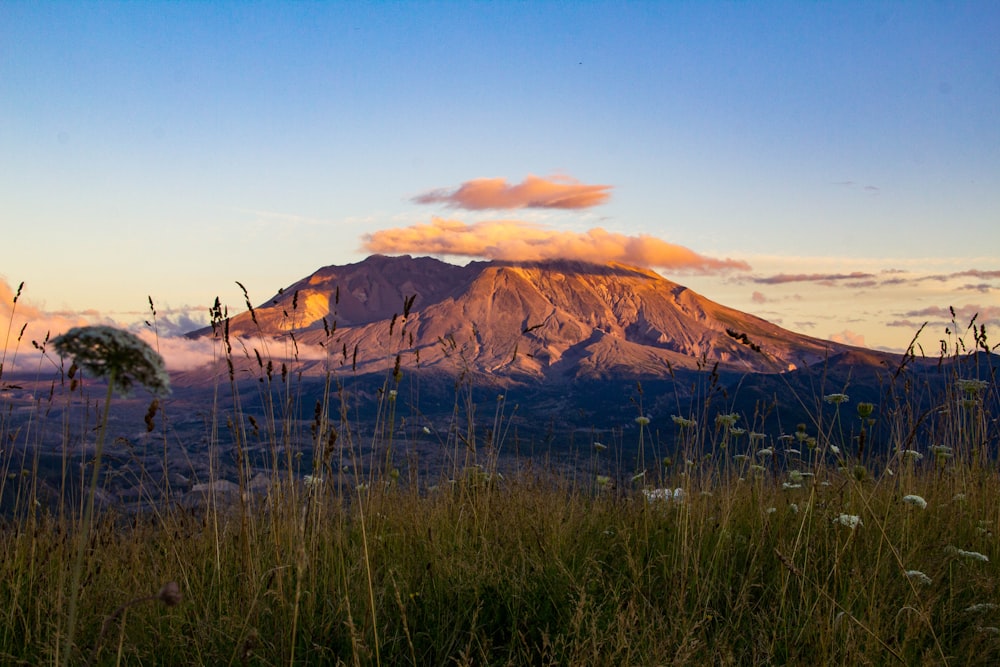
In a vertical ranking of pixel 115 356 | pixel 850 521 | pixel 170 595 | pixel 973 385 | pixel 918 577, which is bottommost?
pixel 918 577

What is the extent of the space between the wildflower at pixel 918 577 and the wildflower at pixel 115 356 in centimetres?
301

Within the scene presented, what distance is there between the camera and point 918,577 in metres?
3.36

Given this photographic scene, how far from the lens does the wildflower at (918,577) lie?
3.10 meters

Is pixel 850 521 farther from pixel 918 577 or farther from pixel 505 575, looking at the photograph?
pixel 505 575

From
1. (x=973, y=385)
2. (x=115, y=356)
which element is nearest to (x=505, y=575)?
(x=115, y=356)

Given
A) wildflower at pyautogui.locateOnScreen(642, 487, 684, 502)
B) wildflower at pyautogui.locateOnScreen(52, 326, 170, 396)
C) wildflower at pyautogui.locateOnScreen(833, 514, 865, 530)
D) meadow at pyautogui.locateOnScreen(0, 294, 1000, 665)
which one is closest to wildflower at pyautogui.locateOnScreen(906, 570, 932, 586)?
meadow at pyautogui.locateOnScreen(0, 294, 1000, 665)

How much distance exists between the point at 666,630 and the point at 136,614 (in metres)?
2.12

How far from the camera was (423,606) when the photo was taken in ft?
10.3

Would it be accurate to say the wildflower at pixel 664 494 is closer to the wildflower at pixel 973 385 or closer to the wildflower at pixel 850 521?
the wildflower at pixel 850 521

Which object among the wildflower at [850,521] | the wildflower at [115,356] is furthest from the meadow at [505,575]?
the wildflower at [115,356]

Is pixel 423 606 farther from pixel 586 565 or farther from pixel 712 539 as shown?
pixel 712 539

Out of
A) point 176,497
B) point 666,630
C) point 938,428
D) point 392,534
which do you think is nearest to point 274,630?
point 392,534

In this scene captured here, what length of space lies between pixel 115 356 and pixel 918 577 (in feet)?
11.3

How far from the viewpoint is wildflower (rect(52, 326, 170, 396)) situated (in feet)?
4.10
